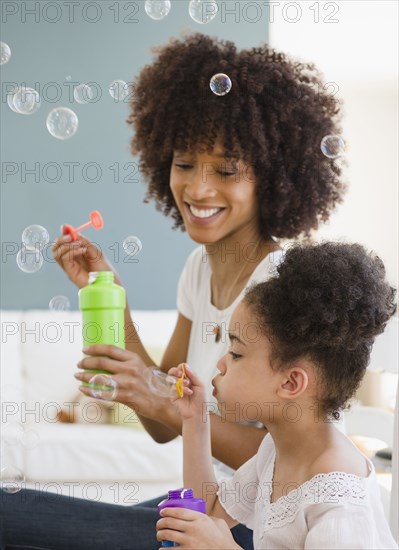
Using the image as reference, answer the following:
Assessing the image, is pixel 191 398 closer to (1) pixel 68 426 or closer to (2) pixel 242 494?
(2) pixel 242 494

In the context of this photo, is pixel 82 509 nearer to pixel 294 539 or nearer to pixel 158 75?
pixel 294 539

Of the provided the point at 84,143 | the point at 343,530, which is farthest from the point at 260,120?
the point at 84,143

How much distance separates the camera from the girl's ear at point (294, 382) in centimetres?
107

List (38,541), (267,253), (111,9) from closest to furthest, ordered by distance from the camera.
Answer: (38,541) → (267,253) → (111,9)

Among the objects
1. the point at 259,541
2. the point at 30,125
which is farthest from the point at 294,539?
the point at 30,125

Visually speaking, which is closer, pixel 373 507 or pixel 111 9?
pixel 373 507

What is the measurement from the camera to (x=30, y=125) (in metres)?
3.43

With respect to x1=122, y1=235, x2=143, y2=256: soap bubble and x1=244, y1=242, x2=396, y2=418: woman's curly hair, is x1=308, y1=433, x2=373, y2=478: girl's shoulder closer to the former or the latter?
x1=244, y1=242, x2=396, y2=418: woman's curly hair

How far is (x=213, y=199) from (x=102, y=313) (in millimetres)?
334

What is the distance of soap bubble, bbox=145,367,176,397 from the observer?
1.22 meters

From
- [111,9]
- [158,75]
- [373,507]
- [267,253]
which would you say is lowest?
[373,507]

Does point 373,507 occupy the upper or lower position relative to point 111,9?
lower

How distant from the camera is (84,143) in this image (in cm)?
343

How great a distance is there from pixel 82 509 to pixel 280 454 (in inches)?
12.6
